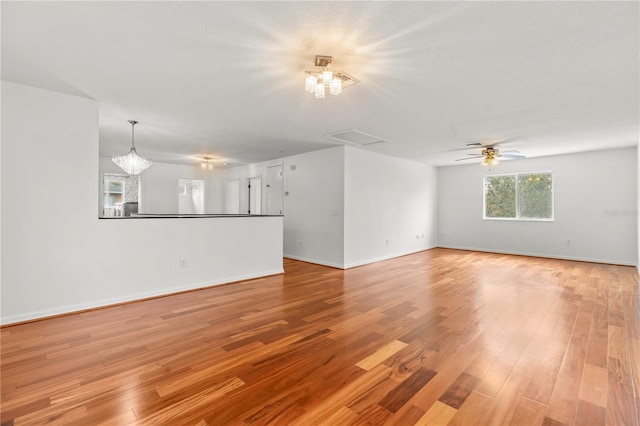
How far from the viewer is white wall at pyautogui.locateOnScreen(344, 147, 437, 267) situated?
19.8 ft

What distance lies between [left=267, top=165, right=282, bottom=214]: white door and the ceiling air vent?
2.50 metres

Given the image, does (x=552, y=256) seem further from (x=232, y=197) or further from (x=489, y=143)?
(x=232, y=197)

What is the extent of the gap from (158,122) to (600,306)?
6.41 m

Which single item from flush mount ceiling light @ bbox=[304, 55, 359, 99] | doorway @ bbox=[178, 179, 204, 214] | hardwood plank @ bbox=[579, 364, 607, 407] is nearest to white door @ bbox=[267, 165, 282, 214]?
doorway @ bbox=[178, 179, 204, 214]

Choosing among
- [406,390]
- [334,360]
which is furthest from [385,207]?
[406,390]

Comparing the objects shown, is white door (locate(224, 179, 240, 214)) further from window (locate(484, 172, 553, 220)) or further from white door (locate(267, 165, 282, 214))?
window (locate(484, 172, 553, 220))

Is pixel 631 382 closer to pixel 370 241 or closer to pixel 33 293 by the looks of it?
pixel 370 241

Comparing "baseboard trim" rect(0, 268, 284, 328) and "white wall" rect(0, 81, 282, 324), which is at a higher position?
"white wall" rect(0, 81, 282, 324)

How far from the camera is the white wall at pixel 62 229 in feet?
9.92

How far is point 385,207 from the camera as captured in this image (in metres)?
6.94

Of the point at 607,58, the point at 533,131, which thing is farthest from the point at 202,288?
the point at 533,131

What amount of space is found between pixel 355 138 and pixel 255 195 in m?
4.27

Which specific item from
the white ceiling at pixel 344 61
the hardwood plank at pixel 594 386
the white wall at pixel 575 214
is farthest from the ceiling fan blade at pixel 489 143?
the hardwood plank at pixel 594 386

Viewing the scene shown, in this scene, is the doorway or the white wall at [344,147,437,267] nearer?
the white wall at [344,147,437,267]
